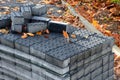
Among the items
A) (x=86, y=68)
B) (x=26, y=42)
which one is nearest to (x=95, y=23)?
(x=86, y=68)

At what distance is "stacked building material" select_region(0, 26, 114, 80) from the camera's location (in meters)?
4.30

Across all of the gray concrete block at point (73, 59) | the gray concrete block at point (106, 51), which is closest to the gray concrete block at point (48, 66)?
the gray concrete block at point (73, 59)

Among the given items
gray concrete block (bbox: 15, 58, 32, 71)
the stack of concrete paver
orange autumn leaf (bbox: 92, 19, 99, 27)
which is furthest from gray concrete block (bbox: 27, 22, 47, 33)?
orange autumn leaf (bbox: 92, 19, 99, 27)

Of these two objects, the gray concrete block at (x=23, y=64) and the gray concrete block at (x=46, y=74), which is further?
the gray concrete block at (x=23, y=64)

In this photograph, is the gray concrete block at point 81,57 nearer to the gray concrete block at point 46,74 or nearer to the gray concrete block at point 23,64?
the gray concrete block at point 46,74

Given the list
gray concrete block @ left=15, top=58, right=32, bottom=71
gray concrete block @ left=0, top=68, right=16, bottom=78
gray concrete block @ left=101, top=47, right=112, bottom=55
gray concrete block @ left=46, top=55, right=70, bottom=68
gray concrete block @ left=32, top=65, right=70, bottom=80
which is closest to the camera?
gray concrete block @ left=46, top=55, right=70, bottom=68

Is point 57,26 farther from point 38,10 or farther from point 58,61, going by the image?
point 58,61

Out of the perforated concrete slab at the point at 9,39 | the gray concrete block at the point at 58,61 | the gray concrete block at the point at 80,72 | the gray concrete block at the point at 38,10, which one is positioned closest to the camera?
the gray concrete block at the point at 58,61

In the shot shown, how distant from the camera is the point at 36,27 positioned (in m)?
4.93

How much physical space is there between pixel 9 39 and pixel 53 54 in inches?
33.8

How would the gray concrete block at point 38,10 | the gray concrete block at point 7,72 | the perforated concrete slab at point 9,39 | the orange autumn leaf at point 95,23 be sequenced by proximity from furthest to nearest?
the orange autumn leaf at point 95,23 → the gray concrete block at point 38,10 → the gray concrete block at point 7,72 → the perforated concrete slab at point 9,39

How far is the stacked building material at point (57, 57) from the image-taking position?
4.30 m

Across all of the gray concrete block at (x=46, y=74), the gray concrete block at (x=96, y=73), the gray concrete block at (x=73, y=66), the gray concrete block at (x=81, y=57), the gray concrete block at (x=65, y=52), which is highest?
the gray concrete block at (x=65, y=52)

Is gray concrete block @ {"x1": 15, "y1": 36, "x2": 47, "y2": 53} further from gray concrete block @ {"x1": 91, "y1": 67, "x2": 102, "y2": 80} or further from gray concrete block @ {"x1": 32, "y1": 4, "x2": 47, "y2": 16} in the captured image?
gray concrete block @ {"x1": 91, "y1": 67, "x2": 102, "y2": 80}
